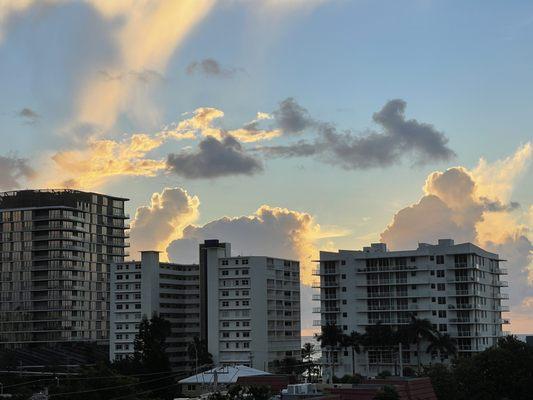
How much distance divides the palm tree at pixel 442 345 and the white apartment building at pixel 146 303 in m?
57.7

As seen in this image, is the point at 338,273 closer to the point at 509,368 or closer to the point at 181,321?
the point at 181,321

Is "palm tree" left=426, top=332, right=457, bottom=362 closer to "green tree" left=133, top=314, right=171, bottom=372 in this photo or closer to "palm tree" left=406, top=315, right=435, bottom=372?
"palm tree" left=406, top=315, right=435, bottom=372

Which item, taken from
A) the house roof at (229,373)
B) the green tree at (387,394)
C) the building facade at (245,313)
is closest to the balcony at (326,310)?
the building facade at (245,313)

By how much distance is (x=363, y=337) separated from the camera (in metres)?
149

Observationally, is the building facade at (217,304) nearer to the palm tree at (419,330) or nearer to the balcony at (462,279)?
the palm tree at (419,330)

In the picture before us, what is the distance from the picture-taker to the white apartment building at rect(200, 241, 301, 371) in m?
170

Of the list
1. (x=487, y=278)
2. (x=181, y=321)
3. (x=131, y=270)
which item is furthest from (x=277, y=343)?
(x=487, y=278)

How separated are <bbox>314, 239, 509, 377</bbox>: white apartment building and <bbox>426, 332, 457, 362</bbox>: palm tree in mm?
4737

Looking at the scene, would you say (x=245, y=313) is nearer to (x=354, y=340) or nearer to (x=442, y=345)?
(x=354, y=340)

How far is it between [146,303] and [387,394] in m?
117

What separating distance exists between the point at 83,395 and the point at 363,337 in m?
79.7

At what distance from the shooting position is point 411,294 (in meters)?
152

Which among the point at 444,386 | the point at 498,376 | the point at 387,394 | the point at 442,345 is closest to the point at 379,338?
the point at 442,345

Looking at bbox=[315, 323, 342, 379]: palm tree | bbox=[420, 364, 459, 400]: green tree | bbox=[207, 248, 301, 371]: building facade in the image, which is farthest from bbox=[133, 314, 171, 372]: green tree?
bbox=[420, 364, 459, 400]: green tree
